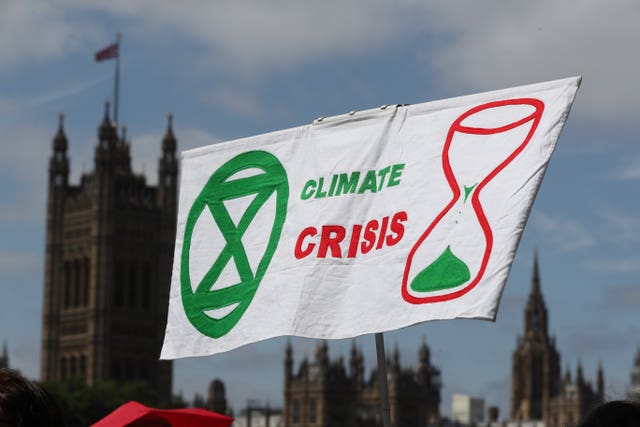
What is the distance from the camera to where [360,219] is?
710cm

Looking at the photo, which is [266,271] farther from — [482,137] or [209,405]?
[209,405]

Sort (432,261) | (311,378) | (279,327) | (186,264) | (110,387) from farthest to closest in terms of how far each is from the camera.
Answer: (311,378), (110,387), (186,264), (279,327), (432,261)

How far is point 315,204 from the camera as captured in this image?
24.2ft

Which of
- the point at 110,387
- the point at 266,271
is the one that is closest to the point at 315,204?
the point at 266,271

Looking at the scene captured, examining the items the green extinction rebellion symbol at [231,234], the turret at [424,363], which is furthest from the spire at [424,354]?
the green extinction rebellion symbol at [231,234]

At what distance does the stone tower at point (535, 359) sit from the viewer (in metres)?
145

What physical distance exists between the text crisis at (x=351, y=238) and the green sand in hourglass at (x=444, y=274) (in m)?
0.25

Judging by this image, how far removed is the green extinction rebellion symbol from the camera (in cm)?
746

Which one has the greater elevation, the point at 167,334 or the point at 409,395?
the point at 409,395

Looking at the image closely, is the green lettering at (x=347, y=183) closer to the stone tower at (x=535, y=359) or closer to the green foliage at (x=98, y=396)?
the green foliage at (x=98, y=396)

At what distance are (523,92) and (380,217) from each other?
79 centimetres

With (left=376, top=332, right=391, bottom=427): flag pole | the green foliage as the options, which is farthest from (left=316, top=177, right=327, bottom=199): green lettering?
the green foliage

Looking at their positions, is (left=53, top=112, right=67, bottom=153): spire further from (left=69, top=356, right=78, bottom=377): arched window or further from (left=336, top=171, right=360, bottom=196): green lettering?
(left=336, top=171, right=360, bottom=196): green lettering

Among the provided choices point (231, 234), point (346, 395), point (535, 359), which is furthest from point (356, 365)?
point (231, 234)
